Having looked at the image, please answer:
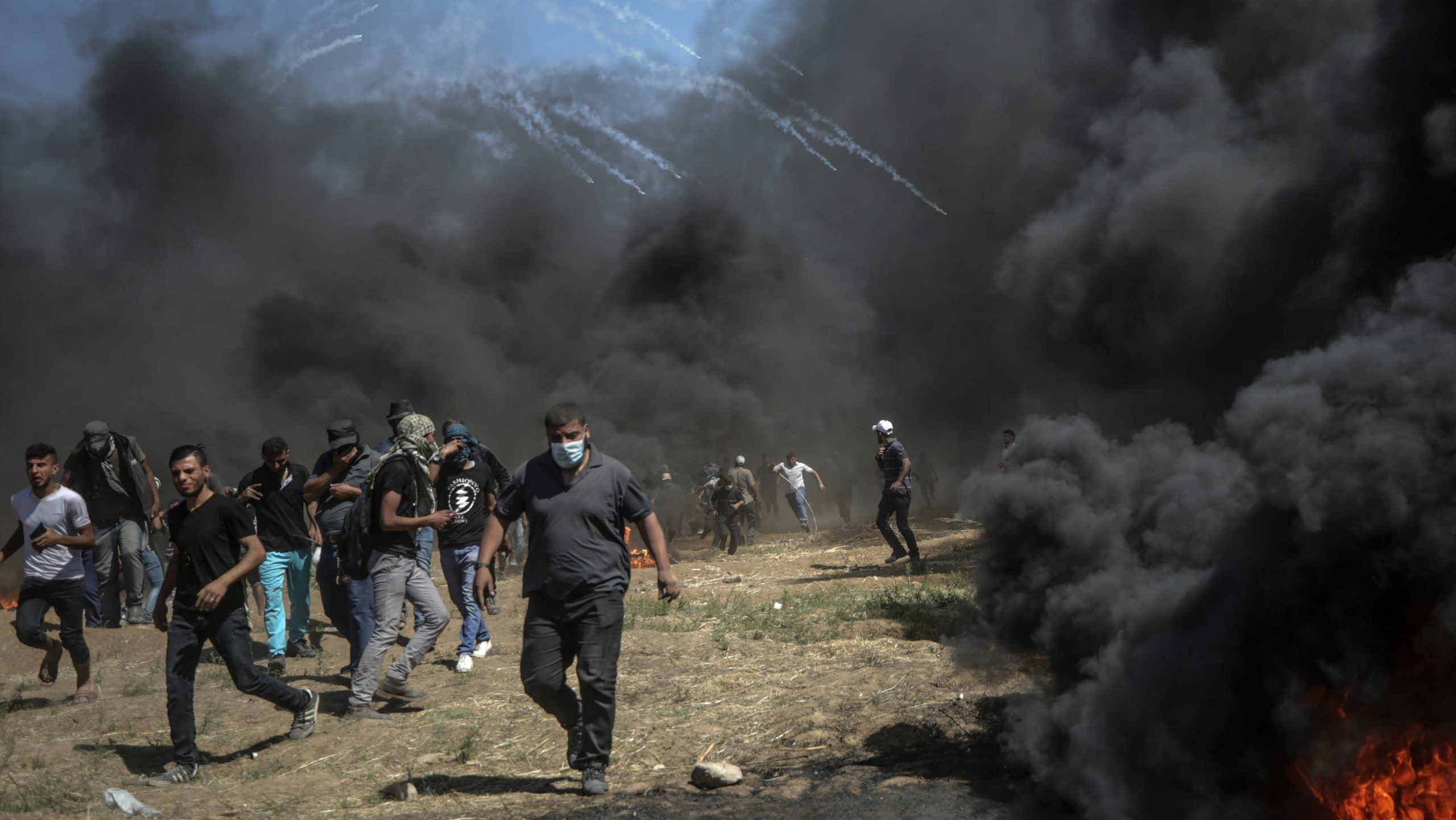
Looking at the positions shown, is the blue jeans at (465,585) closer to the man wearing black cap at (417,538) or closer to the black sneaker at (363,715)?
the man wearing black cap at (417,538)

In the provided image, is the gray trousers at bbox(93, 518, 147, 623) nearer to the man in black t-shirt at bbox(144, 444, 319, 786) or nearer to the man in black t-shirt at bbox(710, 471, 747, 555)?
the man in black t-shirt at bbox(144, 444, 319, 786)

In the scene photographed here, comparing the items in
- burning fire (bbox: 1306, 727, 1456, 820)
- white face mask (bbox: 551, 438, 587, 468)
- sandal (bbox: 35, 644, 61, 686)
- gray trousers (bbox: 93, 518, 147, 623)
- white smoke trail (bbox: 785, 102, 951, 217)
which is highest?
white smoke trail (bbox: 785, 102, 951, 217)

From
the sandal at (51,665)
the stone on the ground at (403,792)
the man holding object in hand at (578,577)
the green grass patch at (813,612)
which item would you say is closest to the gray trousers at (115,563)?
the sandal at (51,665)

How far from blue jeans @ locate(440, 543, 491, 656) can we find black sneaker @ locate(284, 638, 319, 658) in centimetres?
165

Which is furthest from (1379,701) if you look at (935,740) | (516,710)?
(516,710)

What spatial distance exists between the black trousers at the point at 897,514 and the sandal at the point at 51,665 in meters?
8.42

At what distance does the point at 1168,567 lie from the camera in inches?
199

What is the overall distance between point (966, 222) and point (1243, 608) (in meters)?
31.6

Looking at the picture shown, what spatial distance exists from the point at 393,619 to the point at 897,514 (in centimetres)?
758

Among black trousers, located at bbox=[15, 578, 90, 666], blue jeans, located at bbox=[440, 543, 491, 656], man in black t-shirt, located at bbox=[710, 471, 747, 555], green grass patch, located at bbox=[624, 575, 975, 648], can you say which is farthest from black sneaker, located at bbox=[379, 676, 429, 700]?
man in black t-shirt, located at bbox=[710, 471, 747, 555]

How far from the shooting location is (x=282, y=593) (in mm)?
8406

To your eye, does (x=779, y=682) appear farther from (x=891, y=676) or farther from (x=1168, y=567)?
(x=1168, y=567)

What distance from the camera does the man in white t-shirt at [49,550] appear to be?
6.93m

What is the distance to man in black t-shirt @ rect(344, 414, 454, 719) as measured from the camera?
656 cm
